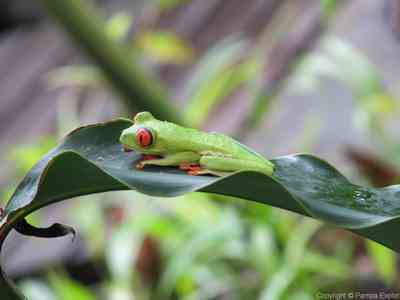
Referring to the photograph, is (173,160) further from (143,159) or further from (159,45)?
(159,45)

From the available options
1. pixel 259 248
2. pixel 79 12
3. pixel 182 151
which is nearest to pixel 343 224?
pixel 182 151

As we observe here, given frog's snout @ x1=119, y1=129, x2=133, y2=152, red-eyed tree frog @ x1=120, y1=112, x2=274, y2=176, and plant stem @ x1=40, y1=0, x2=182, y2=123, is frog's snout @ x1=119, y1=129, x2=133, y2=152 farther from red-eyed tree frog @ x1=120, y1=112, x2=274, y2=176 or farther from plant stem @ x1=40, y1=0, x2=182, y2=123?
plant stem @ x1=40, y1=0, x2=182, y2=123

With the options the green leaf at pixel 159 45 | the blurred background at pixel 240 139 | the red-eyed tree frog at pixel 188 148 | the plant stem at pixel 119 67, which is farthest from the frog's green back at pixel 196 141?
the green leaf at pixel 159 45

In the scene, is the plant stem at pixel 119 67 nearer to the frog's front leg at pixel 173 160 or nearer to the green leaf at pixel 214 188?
the frog's front leg at pixel 173 160

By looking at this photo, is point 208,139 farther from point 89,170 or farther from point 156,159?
point 89,170

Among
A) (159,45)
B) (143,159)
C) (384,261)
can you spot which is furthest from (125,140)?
(159,45)
